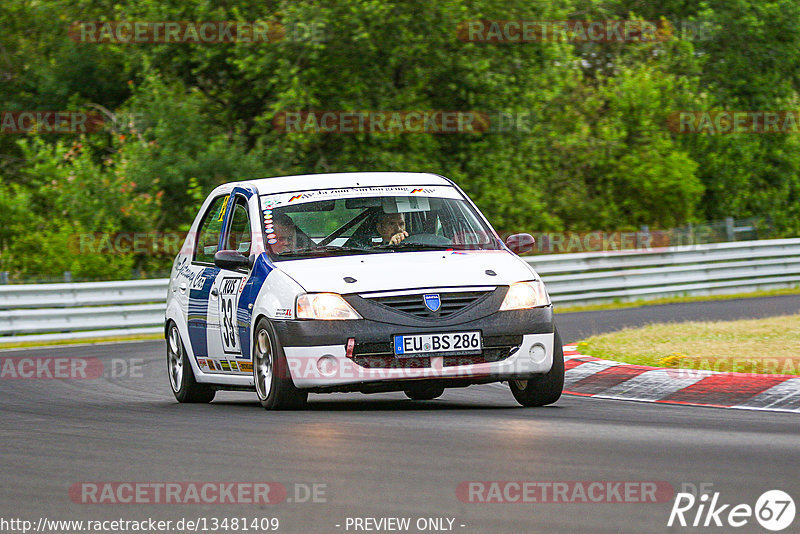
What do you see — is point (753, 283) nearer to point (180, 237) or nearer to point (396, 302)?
point (180, 237)

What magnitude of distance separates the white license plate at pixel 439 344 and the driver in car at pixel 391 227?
1.21 meters

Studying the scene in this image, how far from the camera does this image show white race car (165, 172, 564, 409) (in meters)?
8.81

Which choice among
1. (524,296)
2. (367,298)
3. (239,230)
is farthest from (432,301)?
(239,230)

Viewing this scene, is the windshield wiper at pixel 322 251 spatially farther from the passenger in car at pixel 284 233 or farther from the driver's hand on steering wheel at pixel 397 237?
the driver's hand on steering wheel at pixel 397 237

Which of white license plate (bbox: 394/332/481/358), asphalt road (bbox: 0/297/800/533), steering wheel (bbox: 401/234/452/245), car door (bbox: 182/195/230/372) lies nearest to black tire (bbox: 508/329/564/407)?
asphalt road (bbox: 0/297/800/533)

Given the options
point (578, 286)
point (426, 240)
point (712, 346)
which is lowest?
point (578, 286)

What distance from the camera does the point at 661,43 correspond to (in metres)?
36.9

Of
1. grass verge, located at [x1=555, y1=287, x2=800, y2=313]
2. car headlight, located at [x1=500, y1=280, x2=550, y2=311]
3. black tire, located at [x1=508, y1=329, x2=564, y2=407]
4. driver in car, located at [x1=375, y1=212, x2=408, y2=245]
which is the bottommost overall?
grass verge, located at [x1=555, y1=287, x2=800, y2=313]

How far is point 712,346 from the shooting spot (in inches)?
498

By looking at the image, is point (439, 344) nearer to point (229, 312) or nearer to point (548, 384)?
point (548, 384)

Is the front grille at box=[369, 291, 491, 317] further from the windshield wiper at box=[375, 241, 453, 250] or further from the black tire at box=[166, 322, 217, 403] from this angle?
the black tire at box=[166, 322, 217, 403]

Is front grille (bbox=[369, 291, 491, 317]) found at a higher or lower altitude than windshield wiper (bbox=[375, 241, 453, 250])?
lower

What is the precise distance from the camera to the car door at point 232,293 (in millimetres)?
9906

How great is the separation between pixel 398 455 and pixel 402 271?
7.41ft
